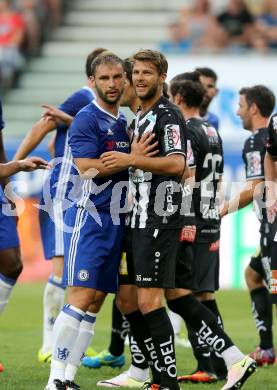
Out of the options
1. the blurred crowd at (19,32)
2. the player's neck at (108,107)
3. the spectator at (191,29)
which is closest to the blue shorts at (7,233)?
the player's neck at (108,107)

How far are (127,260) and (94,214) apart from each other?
41 cm

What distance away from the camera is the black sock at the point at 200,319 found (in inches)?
318

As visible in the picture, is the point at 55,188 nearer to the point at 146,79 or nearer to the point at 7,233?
the point at 7,233

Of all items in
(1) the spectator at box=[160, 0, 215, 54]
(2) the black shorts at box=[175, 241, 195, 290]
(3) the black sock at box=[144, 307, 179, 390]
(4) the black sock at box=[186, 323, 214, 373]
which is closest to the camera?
(3) the black sock at box=[144, 307, 179, 390]

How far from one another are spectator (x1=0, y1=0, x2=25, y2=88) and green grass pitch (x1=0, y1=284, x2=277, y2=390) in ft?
21.0

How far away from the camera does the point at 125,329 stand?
368 inches

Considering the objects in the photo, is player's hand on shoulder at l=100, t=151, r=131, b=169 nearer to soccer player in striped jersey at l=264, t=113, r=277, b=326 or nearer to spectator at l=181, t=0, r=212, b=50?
soccer player in striped jersey at l=264, t=113, r=277, b=326

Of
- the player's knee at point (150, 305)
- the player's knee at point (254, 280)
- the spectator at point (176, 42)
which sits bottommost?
the player's knee at point (150, 305)

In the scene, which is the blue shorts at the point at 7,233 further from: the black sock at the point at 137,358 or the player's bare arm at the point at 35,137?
the black sock at the point at 137,358

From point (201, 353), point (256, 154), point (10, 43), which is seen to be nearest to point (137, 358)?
point (201, 353)

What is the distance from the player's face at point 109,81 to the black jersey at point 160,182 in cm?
26

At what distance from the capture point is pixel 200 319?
814 cm

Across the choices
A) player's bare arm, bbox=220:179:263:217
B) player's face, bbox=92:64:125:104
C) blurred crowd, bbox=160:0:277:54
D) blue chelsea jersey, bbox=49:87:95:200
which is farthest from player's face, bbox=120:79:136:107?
blurred crowd, bbox=160:0:277:54

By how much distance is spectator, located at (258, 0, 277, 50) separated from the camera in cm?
2084
